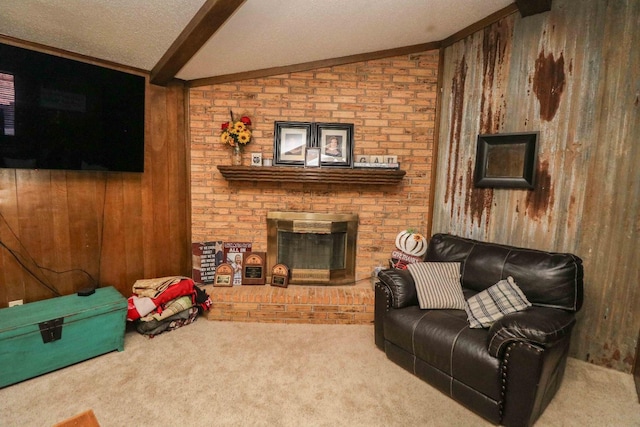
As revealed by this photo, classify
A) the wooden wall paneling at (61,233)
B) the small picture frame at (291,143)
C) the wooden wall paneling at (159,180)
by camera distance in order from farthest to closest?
1. the small picture frame at (291,143)
2. the wooden wall paneling at (159,180)
3. the wooden wall paneling at (61,233)

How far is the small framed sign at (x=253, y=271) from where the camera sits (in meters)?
3.08

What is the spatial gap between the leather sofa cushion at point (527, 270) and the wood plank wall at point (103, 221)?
2.71 meters

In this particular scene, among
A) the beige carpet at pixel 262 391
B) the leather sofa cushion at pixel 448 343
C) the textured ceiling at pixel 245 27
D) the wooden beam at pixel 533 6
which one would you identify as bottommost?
the beige carpet at pixel 262 391

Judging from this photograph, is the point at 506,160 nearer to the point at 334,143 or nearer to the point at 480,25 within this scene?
the point at 480,25

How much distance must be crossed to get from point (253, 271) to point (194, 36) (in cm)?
210

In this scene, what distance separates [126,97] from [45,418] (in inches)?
90.2

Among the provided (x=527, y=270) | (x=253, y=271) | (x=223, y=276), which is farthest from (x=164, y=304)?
(x=527, y=270)

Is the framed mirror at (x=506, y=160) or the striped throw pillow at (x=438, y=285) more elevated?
the framed mirror at (x=506, y=160)

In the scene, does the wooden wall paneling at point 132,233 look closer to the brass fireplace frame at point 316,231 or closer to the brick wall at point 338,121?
the brick wall at point 338,121

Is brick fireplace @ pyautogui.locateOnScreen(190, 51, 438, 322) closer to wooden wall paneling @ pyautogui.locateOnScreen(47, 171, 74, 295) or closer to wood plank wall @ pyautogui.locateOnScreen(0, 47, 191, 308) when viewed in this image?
wood plank wall @ pyautogui.locateOnScreen(0, 47, 191, 308)

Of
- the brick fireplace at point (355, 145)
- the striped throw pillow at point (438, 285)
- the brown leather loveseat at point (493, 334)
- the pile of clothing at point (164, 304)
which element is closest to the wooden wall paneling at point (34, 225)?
the pile of clothing at point (164, 304)

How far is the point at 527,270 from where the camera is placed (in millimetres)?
2039

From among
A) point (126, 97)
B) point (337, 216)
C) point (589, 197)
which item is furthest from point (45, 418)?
point (589, 197)

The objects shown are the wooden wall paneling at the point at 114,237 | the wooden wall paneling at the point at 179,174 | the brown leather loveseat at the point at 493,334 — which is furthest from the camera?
the wooden wall paneling at the point at 179,174
